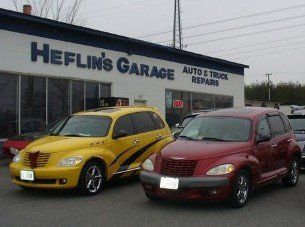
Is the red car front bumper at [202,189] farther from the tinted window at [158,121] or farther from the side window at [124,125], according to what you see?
A: the tinted window at [158,121]

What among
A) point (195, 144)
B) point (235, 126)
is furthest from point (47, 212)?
point (235, 126)

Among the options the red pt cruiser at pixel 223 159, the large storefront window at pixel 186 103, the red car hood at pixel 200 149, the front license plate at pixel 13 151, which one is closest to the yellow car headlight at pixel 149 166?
the red pt cruiser at pixel 223 159

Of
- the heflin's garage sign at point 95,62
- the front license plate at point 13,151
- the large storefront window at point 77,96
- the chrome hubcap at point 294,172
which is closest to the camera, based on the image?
the chrome hubcap at point 294,172

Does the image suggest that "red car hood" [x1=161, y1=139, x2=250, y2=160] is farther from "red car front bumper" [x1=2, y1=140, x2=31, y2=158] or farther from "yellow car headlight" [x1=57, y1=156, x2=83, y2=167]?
"red car front bumper" [x1=2, y1=140, x2=31, y2=158]

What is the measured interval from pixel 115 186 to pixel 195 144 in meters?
2.71

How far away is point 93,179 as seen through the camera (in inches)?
375

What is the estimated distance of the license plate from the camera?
9148mm

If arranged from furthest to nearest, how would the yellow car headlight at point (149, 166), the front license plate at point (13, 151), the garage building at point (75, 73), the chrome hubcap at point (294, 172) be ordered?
the garage building at point (75, 73) < the front license plate at point (13, 151) < the chrome hubcap at point (294, 172) < the yellow car headlight at point (149, 166)

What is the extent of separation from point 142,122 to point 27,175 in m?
3.06

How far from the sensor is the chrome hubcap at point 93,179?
940 cm

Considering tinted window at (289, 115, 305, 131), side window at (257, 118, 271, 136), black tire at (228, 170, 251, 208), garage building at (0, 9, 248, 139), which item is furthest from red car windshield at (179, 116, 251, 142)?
garage building at (0, 9, 248, 139)

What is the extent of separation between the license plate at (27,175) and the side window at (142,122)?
268cm

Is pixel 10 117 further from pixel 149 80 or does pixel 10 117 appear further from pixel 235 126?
pixel 235 126

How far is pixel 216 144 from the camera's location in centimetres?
848
